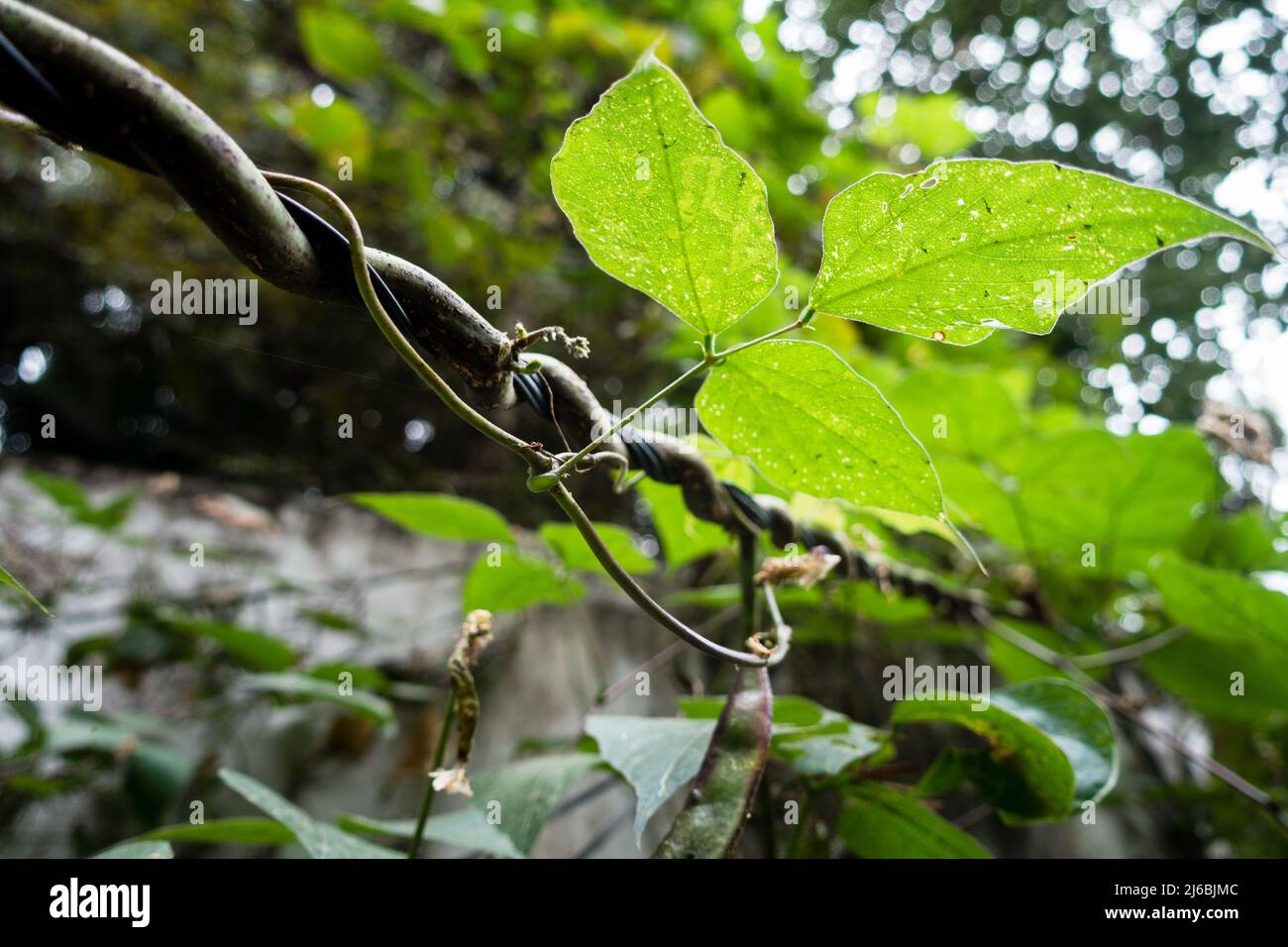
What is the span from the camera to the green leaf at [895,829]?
1.37 ft

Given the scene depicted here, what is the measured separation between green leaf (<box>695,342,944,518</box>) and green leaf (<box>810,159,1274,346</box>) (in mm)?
27

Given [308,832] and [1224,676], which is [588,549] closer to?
[308,832]

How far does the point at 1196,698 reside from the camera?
2.35 feet

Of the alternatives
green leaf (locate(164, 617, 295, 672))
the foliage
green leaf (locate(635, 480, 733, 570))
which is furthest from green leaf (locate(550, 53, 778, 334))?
green leaf (locate(164, 617, 295, 672))

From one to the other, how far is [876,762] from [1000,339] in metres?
1.15

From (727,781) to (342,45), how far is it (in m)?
1.50

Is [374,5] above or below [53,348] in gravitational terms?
above

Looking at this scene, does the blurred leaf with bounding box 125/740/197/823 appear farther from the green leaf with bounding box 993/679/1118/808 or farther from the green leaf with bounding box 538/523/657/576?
the green leaf with bounding box 993/679/1118/808

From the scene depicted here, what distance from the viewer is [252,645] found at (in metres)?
0.85

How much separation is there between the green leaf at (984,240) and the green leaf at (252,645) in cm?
80

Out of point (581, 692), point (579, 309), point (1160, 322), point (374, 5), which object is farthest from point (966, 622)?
point (374, 5)

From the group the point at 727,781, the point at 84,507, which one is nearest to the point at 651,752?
the point at 727,781

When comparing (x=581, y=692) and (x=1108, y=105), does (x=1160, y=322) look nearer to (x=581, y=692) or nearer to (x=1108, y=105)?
(x=1108, y=105)

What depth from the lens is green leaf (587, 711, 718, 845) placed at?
0.32 metres
